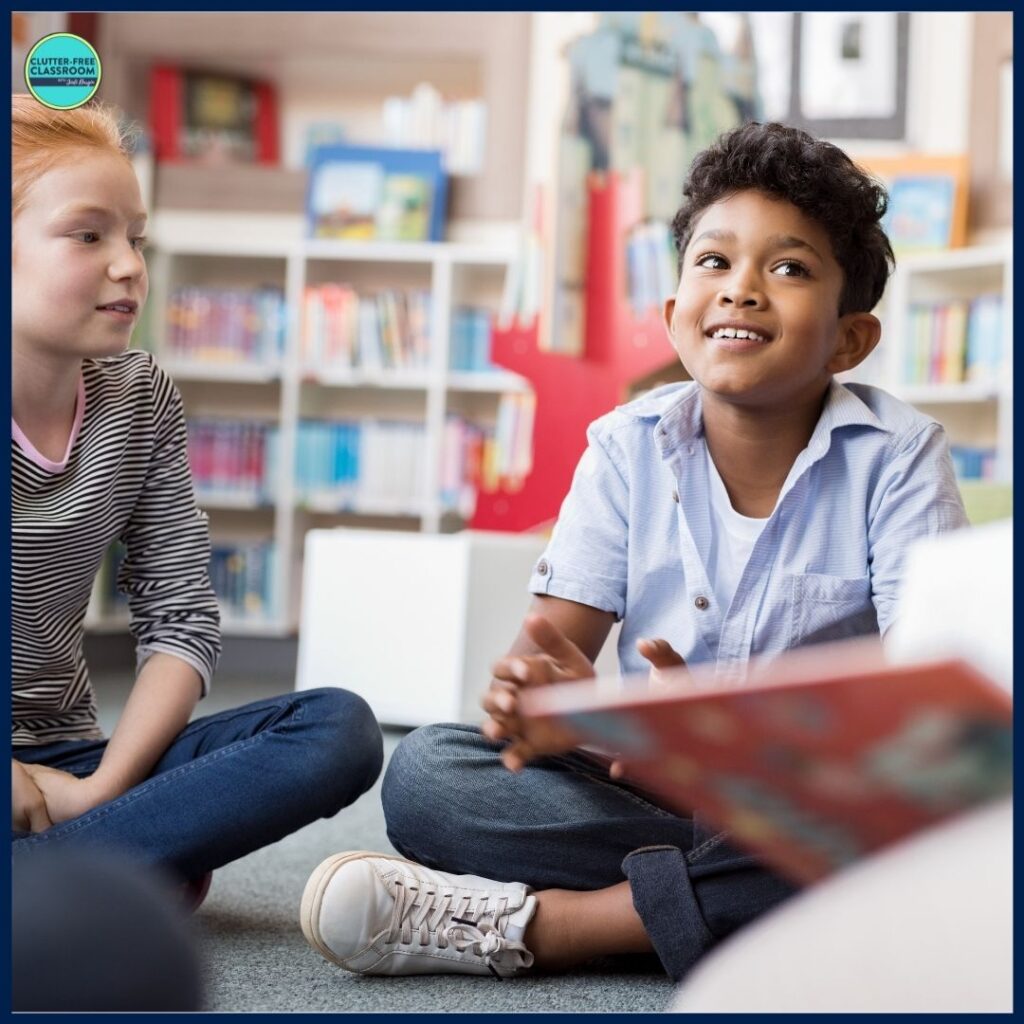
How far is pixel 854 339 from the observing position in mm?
1122

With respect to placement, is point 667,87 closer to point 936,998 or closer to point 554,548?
point 554,548

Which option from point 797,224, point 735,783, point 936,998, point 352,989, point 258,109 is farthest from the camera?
point 258,109

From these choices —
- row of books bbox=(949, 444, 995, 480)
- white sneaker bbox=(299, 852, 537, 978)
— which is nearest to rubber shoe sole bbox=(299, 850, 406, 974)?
white sneaker bbox=(299, 852, 537, 978)

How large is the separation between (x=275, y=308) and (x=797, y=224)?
117 inches

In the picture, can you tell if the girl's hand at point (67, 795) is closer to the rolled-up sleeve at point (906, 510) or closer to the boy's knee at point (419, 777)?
the boy's knee at point (419, 777)

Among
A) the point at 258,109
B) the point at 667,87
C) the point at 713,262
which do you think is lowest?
the point at 713,262

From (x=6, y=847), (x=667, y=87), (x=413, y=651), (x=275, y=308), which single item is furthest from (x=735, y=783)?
(x=275, y=308)

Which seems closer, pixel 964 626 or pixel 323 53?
pixel 964 626

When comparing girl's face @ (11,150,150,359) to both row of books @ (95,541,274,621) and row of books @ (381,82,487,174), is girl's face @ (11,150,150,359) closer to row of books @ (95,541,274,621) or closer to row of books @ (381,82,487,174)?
row of books @ (95,541,274,621)

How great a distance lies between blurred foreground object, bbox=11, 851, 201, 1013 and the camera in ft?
1.57

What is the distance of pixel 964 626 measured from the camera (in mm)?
439

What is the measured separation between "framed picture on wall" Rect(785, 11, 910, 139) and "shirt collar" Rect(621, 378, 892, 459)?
A: 2.94m

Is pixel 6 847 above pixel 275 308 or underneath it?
underneath

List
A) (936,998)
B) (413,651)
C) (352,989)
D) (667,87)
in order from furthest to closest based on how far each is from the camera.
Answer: (667,87)
(413,651)
(352,989)
(936,998)
